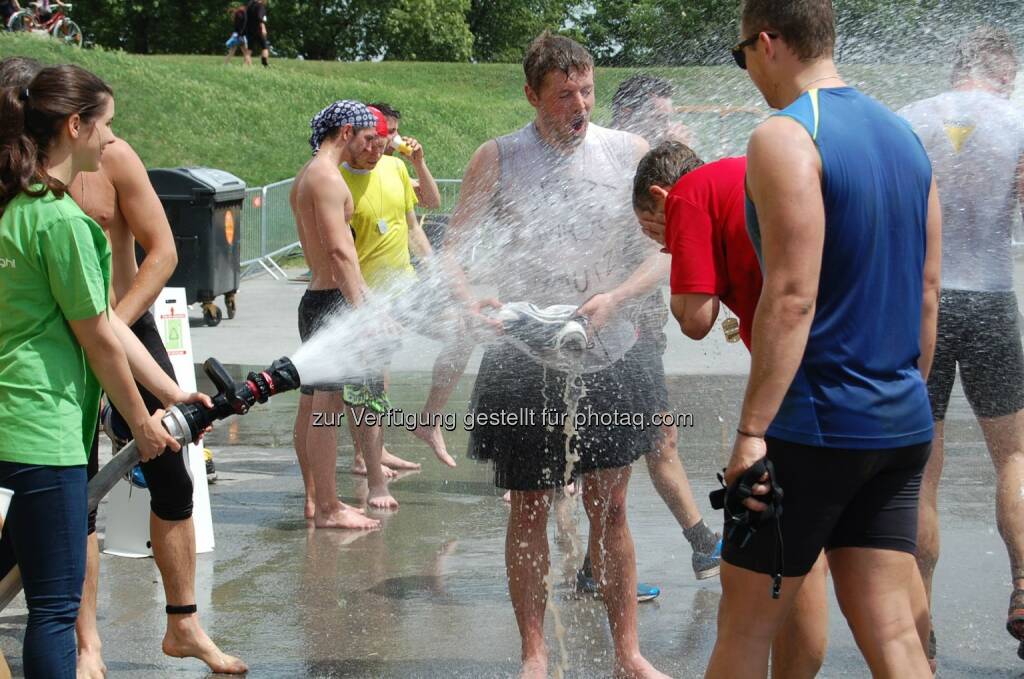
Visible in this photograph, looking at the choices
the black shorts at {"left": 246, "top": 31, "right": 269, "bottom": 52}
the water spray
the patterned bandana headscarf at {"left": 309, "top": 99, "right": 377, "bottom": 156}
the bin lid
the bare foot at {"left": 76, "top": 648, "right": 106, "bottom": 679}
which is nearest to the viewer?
the water spray

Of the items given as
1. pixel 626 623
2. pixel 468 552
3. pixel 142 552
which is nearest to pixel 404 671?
pixel 626 623

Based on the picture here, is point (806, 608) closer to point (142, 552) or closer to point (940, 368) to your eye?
point (940, 368)

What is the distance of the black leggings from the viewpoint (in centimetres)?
399

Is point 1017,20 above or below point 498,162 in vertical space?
above

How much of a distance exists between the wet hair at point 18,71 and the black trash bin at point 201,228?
7.85 m

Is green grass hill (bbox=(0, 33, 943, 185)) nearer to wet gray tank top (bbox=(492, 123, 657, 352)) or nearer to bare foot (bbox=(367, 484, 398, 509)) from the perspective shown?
bare foot (bbox=(367, 484, 398, 509))

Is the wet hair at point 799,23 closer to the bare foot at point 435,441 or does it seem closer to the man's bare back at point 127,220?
the man's bare back at point 127,220

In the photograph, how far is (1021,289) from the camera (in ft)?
38.1

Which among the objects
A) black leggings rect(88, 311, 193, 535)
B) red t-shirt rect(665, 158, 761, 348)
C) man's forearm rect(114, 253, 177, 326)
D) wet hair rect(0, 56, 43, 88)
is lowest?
black leggings rect(88, 311, 193, 535)

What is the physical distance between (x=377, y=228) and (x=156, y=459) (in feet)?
8.50

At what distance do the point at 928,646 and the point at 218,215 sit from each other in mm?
9009

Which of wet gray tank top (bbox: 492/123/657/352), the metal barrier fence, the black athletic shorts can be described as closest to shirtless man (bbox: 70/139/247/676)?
wet gray tank top (bbox: 492/123/657/352)

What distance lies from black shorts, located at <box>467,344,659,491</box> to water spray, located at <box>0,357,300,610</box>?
0.69 meters

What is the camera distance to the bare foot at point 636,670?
3.99m
